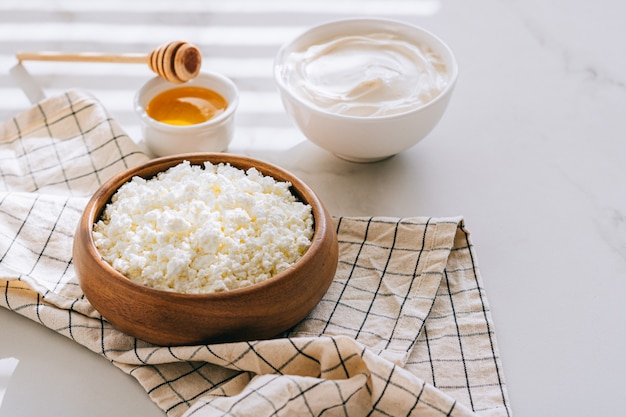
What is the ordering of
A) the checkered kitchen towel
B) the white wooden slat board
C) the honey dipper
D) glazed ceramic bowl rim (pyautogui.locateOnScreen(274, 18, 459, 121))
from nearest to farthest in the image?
the checkered kitchen towel → glazed ceramic bowl rim (pyautogui.locateOnScreen(274, 18, 459, 121)) → the honey dipper → the white wooden slat board

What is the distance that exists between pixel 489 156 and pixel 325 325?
0.50 m

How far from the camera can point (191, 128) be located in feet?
4.30

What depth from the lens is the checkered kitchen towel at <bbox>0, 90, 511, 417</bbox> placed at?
37.4 inches

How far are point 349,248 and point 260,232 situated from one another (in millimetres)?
212

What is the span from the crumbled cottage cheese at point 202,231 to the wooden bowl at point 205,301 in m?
0.02

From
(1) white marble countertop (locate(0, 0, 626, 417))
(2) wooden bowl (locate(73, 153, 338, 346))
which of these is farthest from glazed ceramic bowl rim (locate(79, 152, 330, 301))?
(1) white marble countertop (locate(0, 0, 626, 417))

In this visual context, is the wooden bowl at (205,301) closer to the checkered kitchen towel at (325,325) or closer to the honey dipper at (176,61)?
the checkered kitchen towel at (325,325)

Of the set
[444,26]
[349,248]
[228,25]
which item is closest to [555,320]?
[349,248]

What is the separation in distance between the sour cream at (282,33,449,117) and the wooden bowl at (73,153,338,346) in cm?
27

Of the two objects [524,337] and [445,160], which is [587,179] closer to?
[445,160]

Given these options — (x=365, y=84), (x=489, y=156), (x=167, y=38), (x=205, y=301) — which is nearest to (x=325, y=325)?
(x=205, y=301)

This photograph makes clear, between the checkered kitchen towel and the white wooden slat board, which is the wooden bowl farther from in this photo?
the white wooden slat board

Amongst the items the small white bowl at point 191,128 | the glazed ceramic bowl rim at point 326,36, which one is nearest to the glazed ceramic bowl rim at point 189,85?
the small white bowl at point 191,128

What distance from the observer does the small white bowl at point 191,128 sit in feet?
4.33
